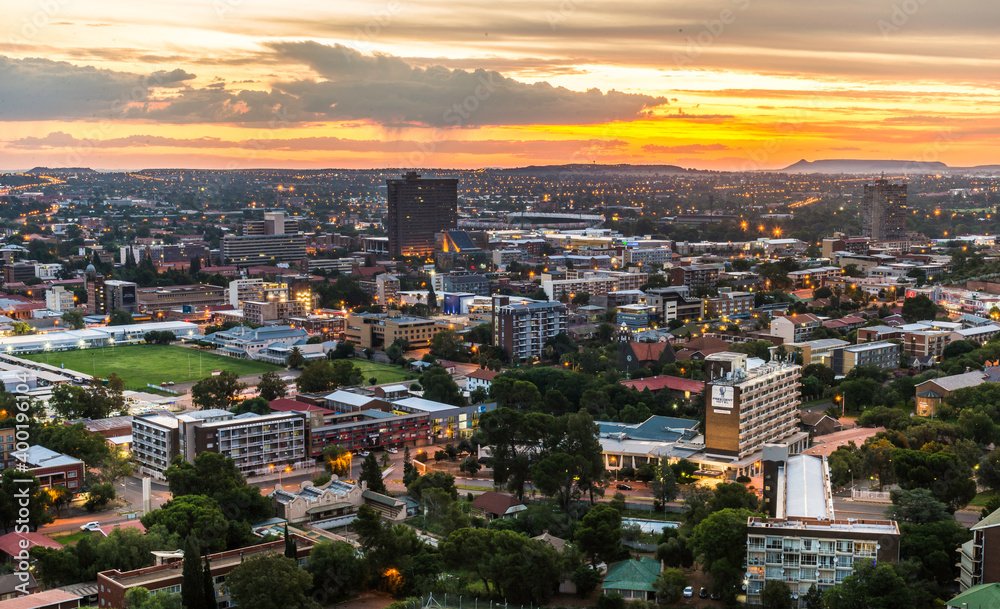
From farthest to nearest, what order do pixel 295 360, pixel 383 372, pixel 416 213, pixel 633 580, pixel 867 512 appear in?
pixel 416 213, pixel 295 360, pixel 383 372, pixel 867 512, pixel 633 580

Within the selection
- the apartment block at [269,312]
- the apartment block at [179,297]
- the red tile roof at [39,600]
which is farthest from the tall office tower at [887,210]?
the red tile roof at [39,600]

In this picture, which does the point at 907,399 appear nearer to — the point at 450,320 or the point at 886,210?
the point at 450,320

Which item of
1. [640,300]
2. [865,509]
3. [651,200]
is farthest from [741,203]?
[865,509]

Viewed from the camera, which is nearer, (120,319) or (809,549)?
(809,549)

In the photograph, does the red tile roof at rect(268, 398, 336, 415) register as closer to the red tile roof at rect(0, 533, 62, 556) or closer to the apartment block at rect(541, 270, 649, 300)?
the red tile roof at rect(0, 533, 62, 556)

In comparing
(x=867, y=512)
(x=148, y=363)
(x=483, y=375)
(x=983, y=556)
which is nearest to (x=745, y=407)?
(x=867, y=512)

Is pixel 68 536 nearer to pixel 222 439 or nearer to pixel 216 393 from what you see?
pixel 222 439

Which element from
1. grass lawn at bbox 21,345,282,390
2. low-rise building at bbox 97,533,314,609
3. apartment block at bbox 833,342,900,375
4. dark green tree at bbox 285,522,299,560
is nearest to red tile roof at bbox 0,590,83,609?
low-rise building at bbox 97,533,314,609
